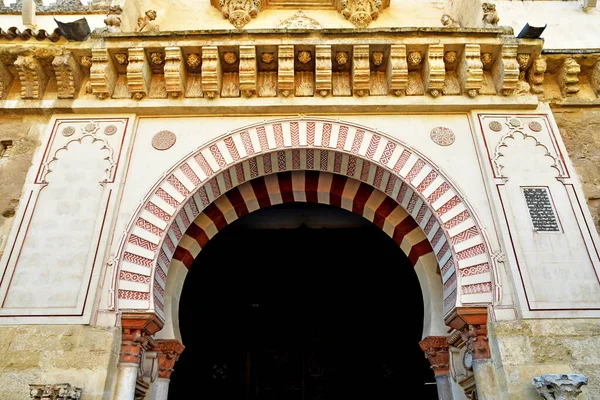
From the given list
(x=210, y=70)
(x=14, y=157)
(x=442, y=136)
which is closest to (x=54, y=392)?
(x=14, y=157)

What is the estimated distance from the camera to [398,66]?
13.3ft

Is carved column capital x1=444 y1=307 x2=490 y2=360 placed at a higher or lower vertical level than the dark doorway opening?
lower

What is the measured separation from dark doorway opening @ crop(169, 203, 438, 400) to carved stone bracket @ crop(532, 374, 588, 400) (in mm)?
2677

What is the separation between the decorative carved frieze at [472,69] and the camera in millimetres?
4039

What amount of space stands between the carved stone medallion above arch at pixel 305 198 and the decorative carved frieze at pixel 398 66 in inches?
19.2

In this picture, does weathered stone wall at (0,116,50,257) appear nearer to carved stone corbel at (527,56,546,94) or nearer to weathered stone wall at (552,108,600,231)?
carved stone corbel at (527,56,546,94)

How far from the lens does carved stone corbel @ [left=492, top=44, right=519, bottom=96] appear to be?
402 centimetres

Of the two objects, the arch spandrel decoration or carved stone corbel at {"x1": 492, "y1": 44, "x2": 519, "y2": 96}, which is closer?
the arch spandrel decoration

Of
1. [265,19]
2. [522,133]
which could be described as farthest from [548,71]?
[265,19]

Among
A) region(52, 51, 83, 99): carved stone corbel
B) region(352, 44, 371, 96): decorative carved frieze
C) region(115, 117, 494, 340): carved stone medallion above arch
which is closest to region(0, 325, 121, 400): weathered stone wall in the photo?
region(115, 117, 494, 340): carved stone medallion above arch

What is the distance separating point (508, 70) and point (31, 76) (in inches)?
161

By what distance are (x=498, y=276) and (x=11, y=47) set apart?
4380 mm

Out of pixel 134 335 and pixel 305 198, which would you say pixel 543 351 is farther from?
pixel 134 335

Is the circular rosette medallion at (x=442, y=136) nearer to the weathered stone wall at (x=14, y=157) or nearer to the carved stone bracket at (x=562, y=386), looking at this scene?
the carved stone bracket at (x=562, y=386)
